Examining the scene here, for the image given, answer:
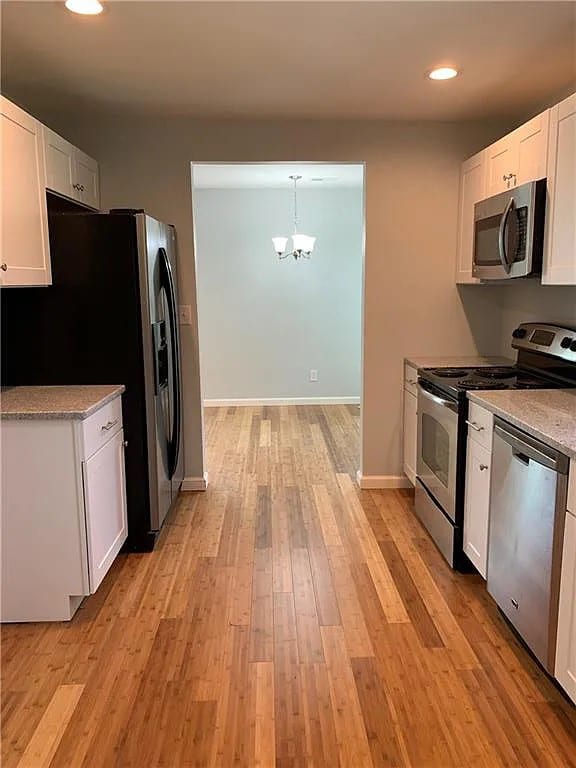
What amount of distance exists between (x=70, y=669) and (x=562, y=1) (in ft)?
10.1

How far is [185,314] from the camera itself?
390 centimetres

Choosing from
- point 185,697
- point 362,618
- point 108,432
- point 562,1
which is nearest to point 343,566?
point 362,618

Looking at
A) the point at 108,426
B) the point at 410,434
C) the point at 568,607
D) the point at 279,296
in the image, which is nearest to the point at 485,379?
the point at 410,434

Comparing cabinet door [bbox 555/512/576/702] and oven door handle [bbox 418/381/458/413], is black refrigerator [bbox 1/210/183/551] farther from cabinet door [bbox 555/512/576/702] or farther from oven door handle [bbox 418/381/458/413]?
cabinet door [bbox 555/512/576/702]

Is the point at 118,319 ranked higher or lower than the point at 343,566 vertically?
higher

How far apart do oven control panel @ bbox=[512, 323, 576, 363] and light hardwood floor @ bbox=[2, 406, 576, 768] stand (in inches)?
47.4

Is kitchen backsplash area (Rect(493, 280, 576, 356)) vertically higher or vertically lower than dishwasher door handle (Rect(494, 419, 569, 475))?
higher

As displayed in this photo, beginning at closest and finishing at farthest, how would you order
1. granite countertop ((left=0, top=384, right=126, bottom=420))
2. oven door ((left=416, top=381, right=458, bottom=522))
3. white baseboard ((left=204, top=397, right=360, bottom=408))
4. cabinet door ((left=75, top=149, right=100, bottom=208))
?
granite countertop ((left=0, top=384, right=126, bottom=420)), oven door ((left=416, top=381, right=458, bottom=522)), cabinet door ((left=75, top=149, right=100, bottom=208)), white baseboard ((left=204, top=397, right=360, bottom=408))

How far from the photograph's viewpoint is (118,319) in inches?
117

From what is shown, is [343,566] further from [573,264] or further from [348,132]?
[348,132]

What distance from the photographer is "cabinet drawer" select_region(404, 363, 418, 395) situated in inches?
147

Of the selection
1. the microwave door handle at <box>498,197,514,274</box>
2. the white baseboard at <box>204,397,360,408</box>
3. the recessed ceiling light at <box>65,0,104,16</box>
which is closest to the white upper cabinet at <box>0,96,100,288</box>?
the recessed ceiling light at <box>65,0,104,16</box>

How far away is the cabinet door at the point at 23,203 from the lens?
2.39 meters

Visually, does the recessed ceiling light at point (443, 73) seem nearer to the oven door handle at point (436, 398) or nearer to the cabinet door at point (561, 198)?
the cabinet door at point (561, 198)
